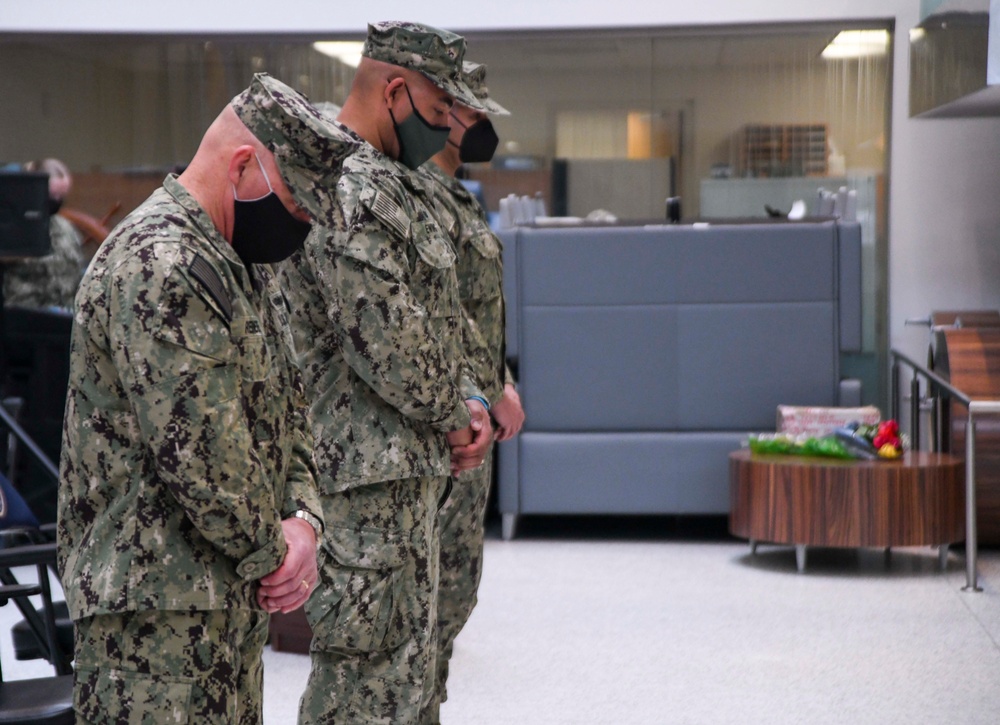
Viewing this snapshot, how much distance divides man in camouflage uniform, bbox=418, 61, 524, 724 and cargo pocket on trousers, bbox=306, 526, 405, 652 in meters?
0.41

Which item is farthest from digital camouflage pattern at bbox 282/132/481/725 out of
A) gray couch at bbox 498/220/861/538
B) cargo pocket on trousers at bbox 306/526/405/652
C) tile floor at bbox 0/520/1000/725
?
gray couch at bbox 498/220/861/538

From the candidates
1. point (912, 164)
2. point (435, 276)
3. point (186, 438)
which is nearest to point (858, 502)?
point (912, 164)

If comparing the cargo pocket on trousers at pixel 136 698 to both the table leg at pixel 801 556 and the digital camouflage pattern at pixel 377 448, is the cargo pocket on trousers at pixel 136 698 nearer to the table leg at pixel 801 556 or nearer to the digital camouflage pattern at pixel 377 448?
the digital camouflage pattern at pixel 377 448

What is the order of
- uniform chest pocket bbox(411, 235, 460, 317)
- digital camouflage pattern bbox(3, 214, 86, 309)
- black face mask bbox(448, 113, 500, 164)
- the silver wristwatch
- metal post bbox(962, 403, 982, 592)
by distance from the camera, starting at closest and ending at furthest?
the silver wristwatch, uniform chest pocket bbox(411, 235, 460, 317), black face mask bbox(448, 113, 500, 164), metal post bbox(962, 403, 982, 592), digital camouflage pattern bbox(3, 214, 86, 309)

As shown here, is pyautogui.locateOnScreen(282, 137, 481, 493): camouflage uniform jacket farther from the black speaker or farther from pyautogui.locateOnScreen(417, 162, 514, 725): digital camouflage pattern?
the black speaker

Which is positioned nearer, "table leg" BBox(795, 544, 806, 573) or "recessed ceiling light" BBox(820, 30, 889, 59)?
"table leg" BBox(795, 544, 806, 573)

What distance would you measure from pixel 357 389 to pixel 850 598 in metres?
3.08

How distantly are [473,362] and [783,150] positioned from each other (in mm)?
5018

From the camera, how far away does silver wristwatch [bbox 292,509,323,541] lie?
1764 mm

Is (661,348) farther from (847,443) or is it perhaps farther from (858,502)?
(858,502)

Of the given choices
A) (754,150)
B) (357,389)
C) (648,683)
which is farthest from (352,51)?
(357,389)

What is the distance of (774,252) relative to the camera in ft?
19.9

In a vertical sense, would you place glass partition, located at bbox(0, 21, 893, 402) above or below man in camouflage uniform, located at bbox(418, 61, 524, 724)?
above

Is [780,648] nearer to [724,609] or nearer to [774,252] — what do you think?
[724,609]
